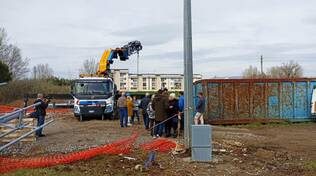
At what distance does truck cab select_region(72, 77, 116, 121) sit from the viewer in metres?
22.0

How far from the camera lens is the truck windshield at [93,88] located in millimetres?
22172

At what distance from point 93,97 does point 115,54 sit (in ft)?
13.4

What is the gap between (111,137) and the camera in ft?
44.9

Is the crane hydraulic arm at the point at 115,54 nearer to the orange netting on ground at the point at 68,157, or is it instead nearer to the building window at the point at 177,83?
the orange netting on ground at the point at 68,157

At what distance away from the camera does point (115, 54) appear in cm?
2494

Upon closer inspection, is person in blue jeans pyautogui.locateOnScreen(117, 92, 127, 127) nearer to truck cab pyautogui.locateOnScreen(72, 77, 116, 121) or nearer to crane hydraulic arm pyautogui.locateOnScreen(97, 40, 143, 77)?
truck cab pyautogui.locateOnScreen(72, 77, 116, 121)

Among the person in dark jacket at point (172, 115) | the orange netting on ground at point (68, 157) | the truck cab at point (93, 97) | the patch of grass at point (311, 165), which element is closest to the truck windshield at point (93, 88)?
the truck cab at point (93, 97)

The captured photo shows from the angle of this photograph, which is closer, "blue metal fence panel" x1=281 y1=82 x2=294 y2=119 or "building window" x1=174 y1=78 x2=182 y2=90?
"blue metal fence panel" x1=281 y1=82 x2=294 y2=119

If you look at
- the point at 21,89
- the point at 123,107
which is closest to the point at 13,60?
the point at 21,89

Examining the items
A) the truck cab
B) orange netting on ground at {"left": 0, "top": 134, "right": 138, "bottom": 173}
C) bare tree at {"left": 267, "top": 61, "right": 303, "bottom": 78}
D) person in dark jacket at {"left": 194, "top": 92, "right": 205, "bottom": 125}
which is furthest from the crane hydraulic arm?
bare tree at {"left": 267, "top": 61, "right": 303, "bottom": 78}

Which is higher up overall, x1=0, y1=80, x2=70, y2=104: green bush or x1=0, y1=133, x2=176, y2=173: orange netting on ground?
x1=0, y1=80, x2=70, y2=104: green bush

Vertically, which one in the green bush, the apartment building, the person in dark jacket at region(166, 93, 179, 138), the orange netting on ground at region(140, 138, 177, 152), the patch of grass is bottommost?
the patch of grass

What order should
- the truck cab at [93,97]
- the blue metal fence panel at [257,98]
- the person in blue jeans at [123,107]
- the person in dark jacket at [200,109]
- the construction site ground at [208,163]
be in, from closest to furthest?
the construction site ground at [208,163], the person in dark jacket at [200,109], the person in blue jeans at [123,107], the blue metal fence panel at [257,98], the truck cab at [93,97]

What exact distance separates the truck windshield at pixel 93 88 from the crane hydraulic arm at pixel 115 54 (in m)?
1.90
